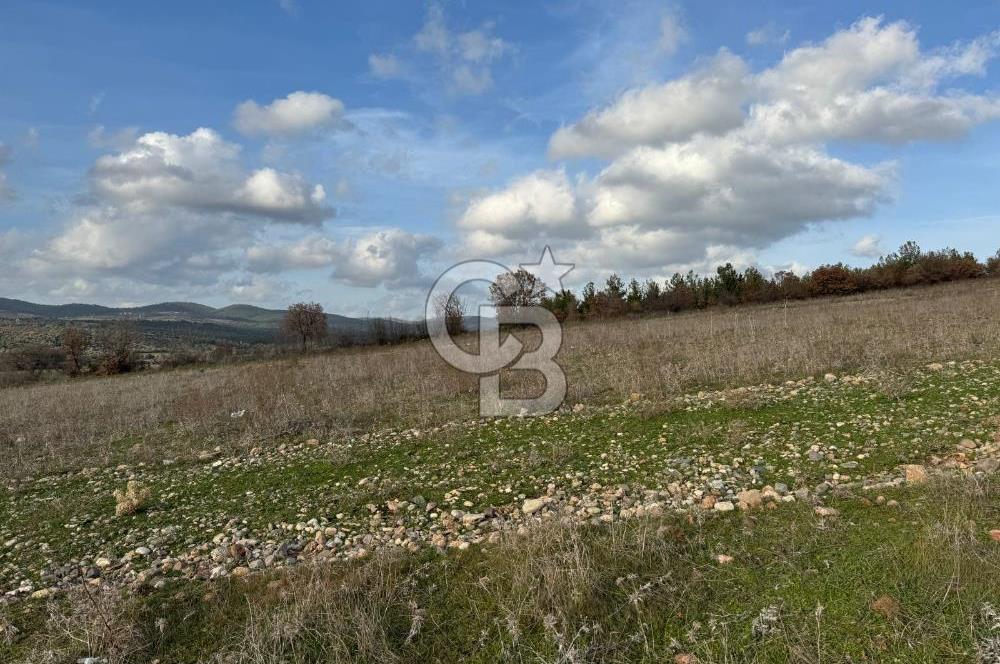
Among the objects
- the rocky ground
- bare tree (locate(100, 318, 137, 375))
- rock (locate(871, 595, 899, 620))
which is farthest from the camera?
bare tree (locate(100, 318, 137, 375))

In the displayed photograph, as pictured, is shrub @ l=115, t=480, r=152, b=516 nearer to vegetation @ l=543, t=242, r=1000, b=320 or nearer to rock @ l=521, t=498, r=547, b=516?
rock @ l=521, t=498, r=547, b=516

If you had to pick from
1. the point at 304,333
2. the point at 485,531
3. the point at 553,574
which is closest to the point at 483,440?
the point at 485,531

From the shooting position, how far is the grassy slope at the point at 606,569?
3.42 m

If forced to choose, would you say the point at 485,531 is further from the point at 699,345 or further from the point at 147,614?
the point at 699,345

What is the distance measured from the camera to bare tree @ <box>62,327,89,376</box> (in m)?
43.2

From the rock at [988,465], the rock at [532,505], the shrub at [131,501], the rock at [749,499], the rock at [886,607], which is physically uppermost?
the rock at [988,465]

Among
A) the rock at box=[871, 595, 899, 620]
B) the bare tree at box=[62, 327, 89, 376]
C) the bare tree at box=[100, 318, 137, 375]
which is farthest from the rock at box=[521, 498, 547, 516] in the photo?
the bare tree at box=[62, 327, 89, 376]

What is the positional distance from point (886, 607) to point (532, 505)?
3211 mm

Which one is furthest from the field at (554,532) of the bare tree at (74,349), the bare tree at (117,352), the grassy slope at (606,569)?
the bare tree at (74,349)

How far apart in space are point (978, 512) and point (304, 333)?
2114 inches

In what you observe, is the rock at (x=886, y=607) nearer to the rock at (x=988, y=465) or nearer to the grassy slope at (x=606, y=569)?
the grassy slope at (x=606, y=569)

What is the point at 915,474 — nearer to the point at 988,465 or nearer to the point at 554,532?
the point at 988,465

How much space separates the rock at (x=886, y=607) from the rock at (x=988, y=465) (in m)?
2.59

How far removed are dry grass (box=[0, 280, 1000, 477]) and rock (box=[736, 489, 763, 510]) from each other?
538cm
